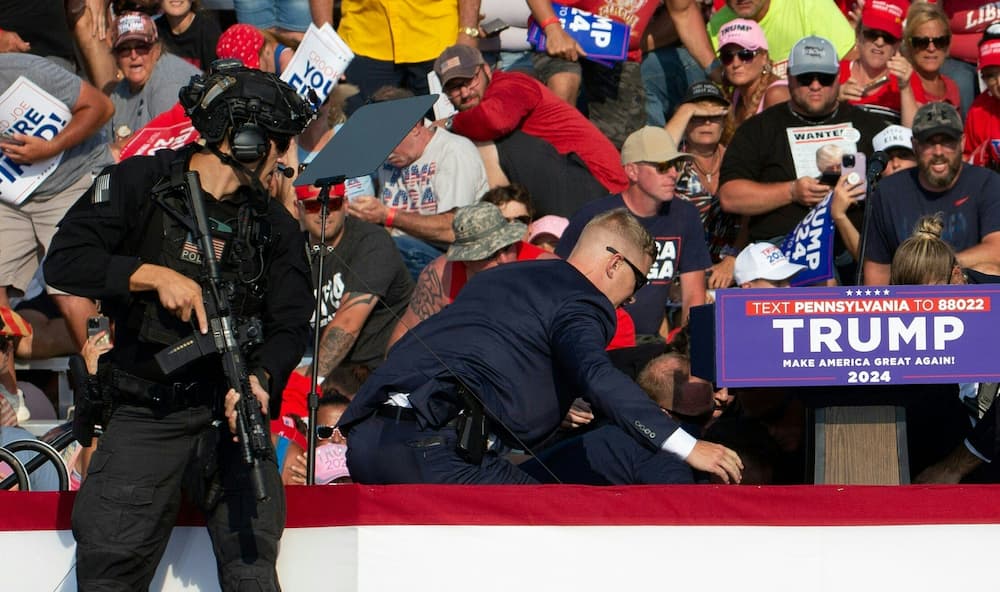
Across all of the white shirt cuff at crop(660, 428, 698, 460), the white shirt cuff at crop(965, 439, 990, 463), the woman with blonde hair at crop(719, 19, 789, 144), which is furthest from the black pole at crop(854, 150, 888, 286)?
the white shirt cuff at crop(660, 428, 698, 460)

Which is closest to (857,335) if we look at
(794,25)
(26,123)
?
(794,25)

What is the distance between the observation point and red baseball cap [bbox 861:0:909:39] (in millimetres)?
9320

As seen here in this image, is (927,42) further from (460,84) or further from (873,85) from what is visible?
(460,84)

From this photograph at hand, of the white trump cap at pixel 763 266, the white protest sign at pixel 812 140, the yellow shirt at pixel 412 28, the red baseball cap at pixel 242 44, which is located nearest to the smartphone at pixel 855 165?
the white protest sign at pixel 812 140

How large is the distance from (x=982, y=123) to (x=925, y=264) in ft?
11.7

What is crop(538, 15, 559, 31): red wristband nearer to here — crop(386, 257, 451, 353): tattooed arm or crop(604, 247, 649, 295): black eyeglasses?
crop(386, 257, 451, 353): tattooed arm

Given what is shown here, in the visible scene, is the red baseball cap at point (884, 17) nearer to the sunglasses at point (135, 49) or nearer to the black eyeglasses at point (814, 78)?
the black eyeglasses at point (814, 78)

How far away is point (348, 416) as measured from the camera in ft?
18.5

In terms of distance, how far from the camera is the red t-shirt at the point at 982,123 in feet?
29.6

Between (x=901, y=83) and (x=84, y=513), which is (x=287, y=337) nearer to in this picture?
(x=84, y=513)

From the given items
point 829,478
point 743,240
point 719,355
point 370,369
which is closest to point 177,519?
point 719,355

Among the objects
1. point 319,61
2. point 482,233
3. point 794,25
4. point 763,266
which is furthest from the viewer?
point 794,25

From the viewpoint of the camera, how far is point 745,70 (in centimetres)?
935

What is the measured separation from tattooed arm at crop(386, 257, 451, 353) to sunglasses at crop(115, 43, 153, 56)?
270 cm
